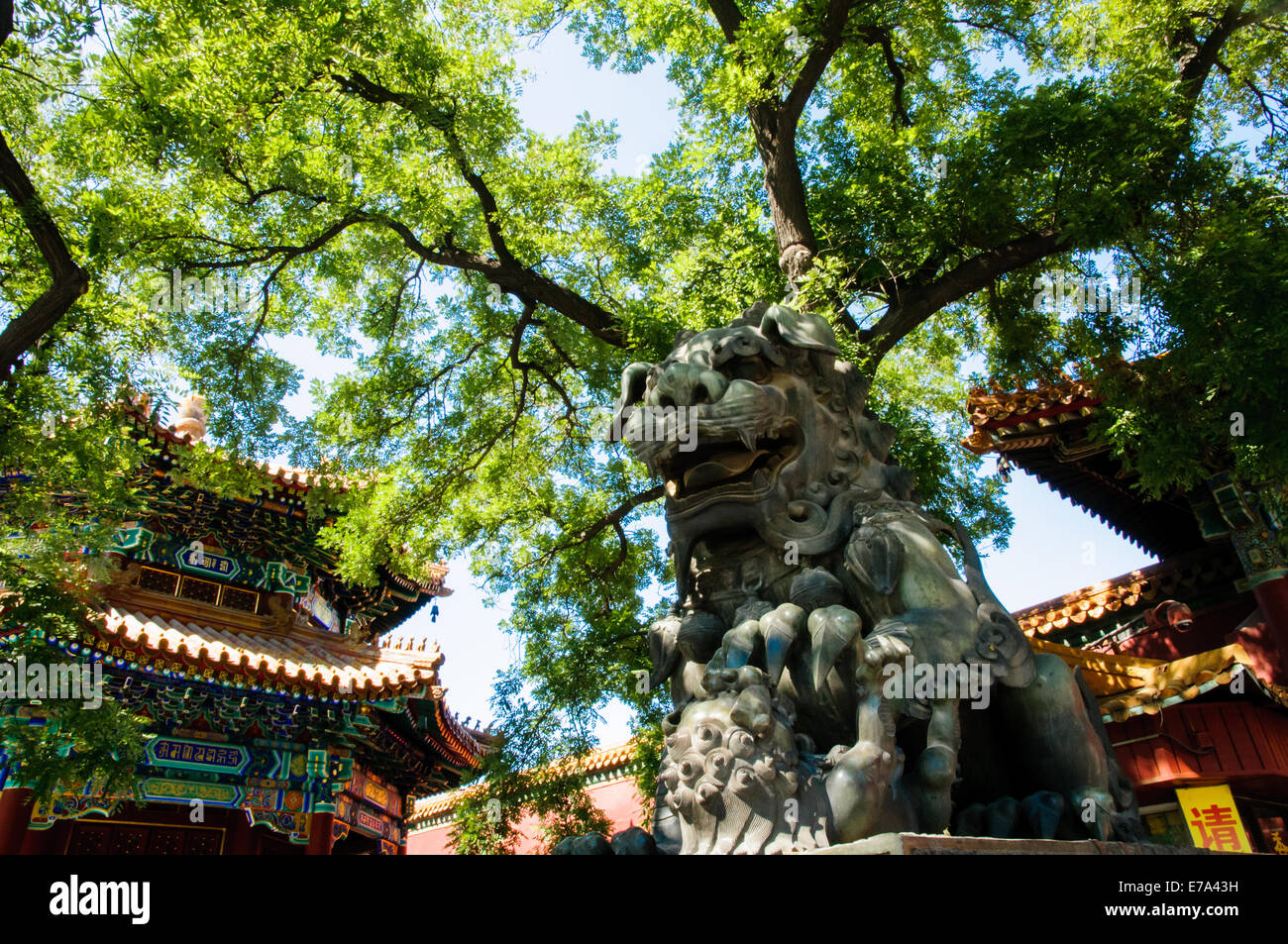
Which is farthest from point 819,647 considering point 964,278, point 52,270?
point 964,278

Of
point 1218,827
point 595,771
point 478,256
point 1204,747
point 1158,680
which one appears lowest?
point 1218,827

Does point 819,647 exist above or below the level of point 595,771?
below

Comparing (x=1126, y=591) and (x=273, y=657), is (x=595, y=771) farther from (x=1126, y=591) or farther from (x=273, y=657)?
(x=1126, y=591)

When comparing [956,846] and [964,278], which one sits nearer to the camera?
[956,846]

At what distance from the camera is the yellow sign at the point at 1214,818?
7.20 meters

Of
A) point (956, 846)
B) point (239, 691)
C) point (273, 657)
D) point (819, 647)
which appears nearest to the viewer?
point (956, 846)

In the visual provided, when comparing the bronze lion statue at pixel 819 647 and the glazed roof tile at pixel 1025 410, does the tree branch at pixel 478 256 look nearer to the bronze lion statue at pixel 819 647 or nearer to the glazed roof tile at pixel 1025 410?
the glazed roof tile at pixel 1025 410

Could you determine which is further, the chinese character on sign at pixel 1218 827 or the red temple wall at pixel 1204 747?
the chinese character on sign at pixel 1218 827

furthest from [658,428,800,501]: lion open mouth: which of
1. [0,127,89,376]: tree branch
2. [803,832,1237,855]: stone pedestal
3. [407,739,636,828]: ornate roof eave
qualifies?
[407,739,636,828]: ornate roof eave

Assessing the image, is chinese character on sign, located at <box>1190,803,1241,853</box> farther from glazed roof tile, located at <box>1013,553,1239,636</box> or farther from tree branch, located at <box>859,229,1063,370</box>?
tree branch, located at <box>859,229,1063,370</box>

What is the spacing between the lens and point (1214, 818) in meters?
7.29

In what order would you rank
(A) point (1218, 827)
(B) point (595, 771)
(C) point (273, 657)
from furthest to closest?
1. (B) point (595, 771)
2. (C) point (273, 657)
3. (A) point (1218, 827)

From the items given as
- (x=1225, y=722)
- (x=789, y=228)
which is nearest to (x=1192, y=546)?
(x=1225, y=722)

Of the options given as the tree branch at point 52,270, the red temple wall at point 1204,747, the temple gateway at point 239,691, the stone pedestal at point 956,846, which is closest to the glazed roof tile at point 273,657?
the temple gateway at point 239,691
